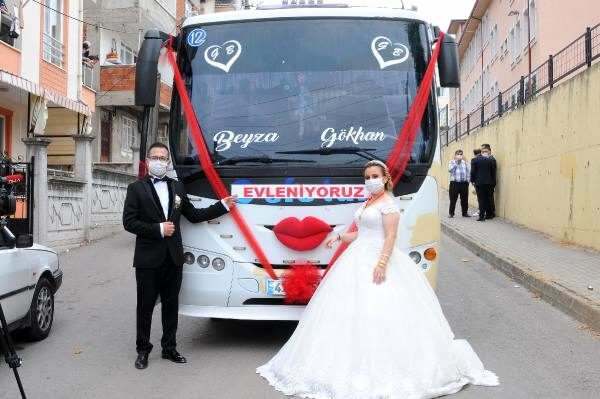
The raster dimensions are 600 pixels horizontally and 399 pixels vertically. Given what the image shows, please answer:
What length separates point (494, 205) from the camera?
17797 mm

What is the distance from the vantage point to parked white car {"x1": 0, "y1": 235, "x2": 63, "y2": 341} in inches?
222

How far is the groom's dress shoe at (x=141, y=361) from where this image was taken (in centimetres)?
544

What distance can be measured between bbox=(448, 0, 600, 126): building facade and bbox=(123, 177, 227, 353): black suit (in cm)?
1199

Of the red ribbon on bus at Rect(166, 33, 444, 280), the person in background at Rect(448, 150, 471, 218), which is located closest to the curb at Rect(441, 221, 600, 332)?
the red ribbon on bus at Rect(166, 33, 444, 280)

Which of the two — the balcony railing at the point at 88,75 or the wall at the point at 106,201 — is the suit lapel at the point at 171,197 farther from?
the balcony railing at the point at 88,75

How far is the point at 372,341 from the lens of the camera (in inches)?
186

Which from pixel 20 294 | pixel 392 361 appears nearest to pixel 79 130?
pixel 20 294

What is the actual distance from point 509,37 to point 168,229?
88.3ft

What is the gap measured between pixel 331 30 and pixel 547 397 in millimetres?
3633

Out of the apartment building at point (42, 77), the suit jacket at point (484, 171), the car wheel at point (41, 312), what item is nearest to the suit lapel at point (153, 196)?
the car wheel at point (41, 312)

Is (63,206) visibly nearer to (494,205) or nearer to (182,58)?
(182,58)

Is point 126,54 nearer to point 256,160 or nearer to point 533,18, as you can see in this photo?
point 533,18

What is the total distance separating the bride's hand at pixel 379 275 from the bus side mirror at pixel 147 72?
2.57m

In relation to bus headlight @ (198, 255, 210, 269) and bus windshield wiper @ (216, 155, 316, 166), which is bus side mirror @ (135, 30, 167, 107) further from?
bus headlight @ (198, 255, 210, 269)
